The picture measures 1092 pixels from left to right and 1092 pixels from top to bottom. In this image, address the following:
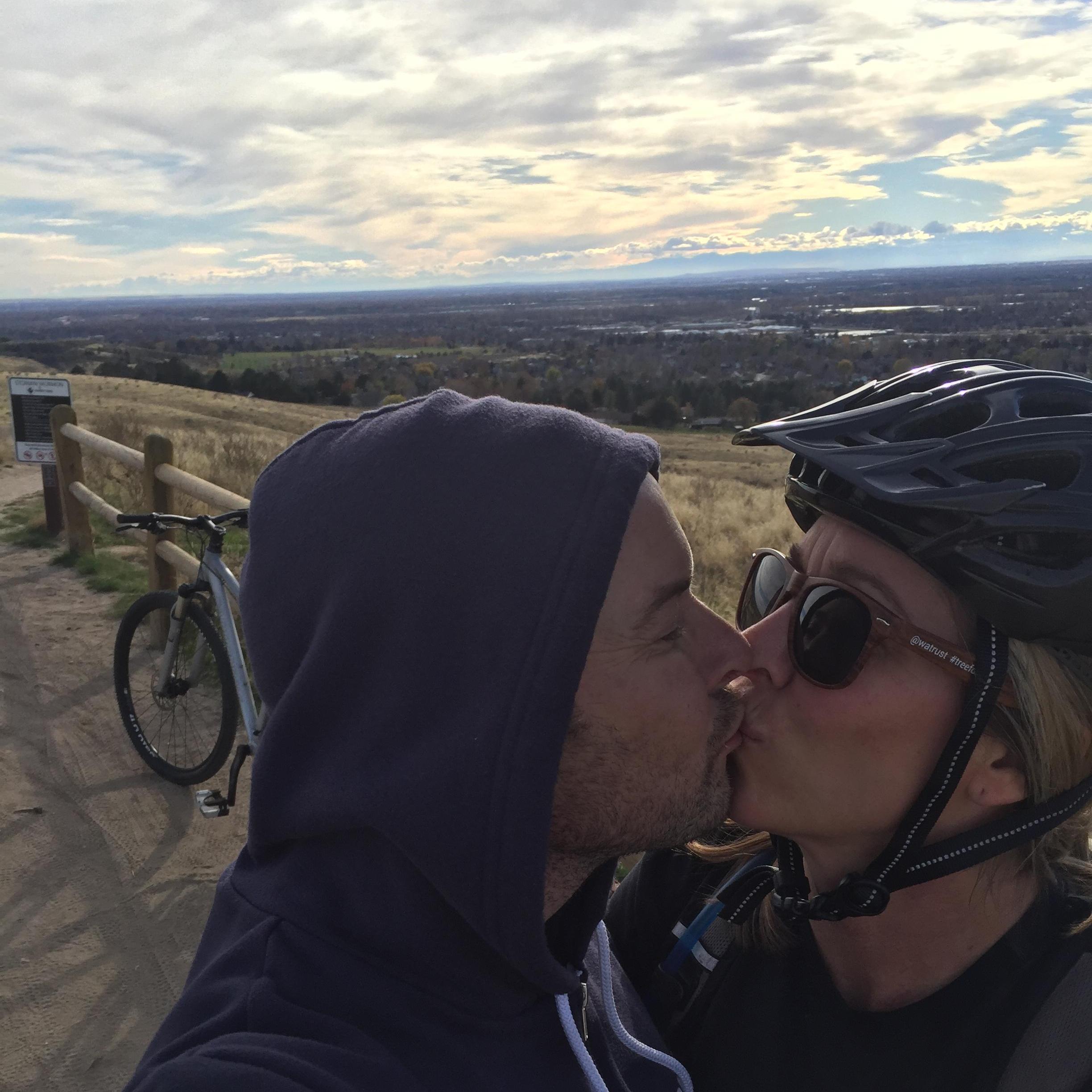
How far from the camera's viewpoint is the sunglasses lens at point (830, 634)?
1.76 metres

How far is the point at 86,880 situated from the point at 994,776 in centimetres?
442

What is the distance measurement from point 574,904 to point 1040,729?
91cm

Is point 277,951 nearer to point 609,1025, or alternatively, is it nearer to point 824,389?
point 609,1025

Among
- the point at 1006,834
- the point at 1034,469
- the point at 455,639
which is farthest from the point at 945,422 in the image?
the point at 455,639

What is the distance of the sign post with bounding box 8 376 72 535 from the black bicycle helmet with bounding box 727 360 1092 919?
9.84 meters

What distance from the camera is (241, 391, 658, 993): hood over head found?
1.49 metres

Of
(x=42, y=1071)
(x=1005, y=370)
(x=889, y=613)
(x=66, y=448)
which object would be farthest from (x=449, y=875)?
(x=66, y=448)

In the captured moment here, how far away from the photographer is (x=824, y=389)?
4641 centimetres

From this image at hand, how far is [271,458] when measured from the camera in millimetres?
18344

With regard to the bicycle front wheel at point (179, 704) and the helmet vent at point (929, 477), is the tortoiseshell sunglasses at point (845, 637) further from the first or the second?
the bicycle front wheel at point (179, 704)

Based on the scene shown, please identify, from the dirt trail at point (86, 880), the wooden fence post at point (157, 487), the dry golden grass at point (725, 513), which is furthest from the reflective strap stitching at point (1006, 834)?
the wooden fence post at point (157, 487)

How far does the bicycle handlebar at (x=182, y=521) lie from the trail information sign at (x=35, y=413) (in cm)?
531

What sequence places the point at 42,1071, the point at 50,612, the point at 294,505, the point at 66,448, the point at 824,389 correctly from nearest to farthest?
the point at 294,505, the point at 42,1071, the point at 50,612, the point at 66,448, the point at 824,389

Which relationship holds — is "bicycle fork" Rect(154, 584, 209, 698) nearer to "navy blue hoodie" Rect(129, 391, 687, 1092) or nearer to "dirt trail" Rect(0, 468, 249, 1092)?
"dirt trail" Rect(0, 468, 249, 1092)
